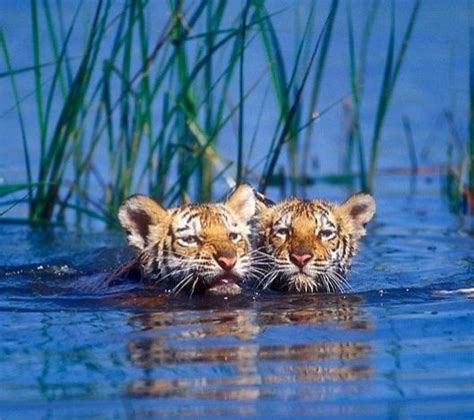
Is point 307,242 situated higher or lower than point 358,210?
lower

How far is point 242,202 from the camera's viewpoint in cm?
920

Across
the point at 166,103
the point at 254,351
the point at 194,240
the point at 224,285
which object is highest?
the point at 166,103

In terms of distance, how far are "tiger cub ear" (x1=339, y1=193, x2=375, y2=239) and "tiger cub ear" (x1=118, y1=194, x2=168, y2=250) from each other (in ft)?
3.52

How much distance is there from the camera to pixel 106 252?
1091cm

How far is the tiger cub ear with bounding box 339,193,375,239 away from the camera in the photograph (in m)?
9.49

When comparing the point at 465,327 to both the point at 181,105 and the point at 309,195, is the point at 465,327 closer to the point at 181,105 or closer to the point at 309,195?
the point at 181,105

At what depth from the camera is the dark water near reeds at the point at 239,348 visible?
6172mm

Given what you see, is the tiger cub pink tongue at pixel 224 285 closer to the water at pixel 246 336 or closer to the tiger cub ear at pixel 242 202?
the water at pixel 246 336

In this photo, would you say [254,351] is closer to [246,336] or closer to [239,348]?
[239,348]

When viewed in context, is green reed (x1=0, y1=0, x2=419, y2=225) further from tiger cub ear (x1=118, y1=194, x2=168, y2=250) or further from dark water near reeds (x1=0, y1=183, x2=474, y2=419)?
dark water near reeds (x1=0, y1=183, x2=474, y2=419)

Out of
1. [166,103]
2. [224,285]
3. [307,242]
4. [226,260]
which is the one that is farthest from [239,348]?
[166,103]

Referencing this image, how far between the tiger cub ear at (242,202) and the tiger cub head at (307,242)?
12cm

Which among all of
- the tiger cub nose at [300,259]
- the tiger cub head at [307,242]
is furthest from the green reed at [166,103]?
the tiger cub nose at [300,259]

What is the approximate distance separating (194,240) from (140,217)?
0.52m
